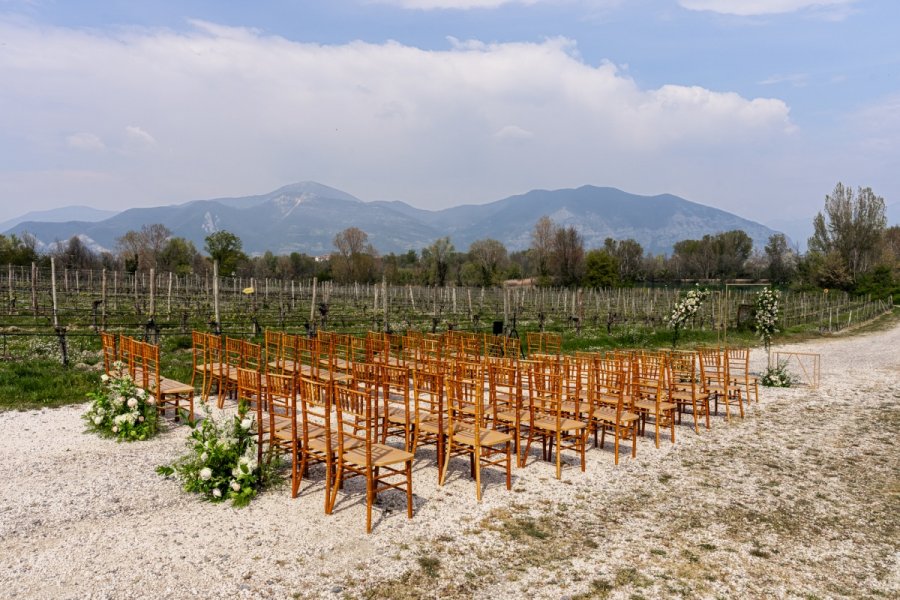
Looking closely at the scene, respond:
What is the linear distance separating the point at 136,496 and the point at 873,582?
21.0ft

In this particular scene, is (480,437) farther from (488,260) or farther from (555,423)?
(488,260)

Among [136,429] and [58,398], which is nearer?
[136,429]

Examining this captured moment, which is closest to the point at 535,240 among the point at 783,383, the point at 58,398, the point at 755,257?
the point at 755,257

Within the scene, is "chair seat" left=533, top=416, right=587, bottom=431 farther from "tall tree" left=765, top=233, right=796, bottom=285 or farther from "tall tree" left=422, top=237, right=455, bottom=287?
"tall tree" left=765, top=233, right=796, bottom=285

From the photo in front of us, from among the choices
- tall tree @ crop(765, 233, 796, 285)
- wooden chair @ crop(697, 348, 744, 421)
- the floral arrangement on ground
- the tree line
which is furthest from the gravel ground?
tall tree @ crop(765, 233, 796, 285)

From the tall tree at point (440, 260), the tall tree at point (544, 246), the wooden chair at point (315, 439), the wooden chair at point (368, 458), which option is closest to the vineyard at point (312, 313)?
the wooden chair at point (315, 439)

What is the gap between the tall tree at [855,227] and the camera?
55.2 metres

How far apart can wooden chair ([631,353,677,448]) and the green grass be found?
8948 millimetres

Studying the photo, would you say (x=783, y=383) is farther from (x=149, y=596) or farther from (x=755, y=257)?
(x=755, y=257)

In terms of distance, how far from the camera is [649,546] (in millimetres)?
4840

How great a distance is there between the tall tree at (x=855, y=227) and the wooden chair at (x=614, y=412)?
186 ft

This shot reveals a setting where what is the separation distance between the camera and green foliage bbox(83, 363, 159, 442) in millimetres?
7547

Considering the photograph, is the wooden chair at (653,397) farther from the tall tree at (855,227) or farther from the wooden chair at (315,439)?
the tall tree at (855,227)

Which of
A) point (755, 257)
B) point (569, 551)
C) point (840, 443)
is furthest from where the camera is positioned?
point (755, 257)
